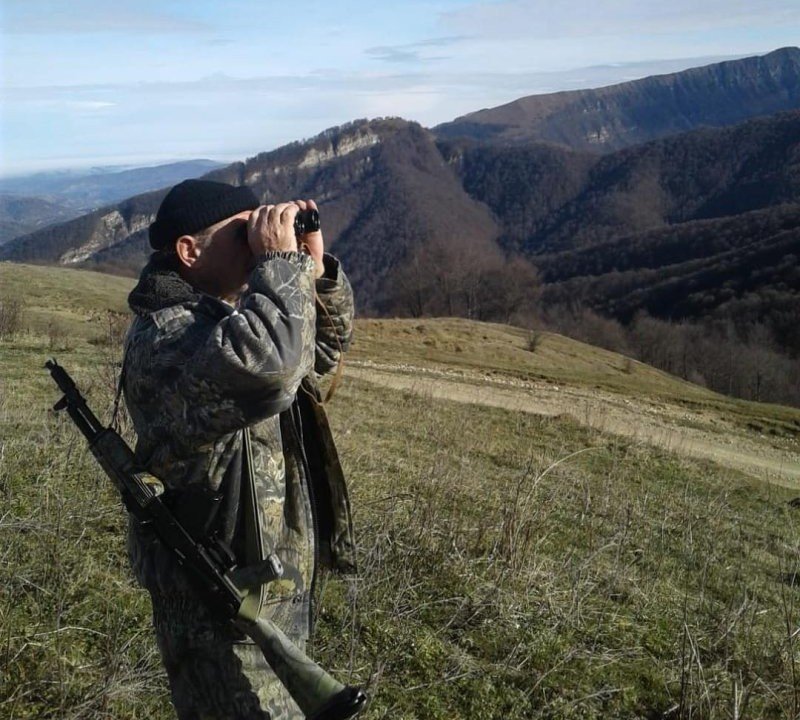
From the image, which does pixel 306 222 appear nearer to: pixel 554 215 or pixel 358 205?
pixel 358 205

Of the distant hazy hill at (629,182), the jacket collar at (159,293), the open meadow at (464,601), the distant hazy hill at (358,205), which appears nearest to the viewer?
the jacket collar at (159,293)

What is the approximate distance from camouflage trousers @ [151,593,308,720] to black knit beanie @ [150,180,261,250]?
37.2 inches

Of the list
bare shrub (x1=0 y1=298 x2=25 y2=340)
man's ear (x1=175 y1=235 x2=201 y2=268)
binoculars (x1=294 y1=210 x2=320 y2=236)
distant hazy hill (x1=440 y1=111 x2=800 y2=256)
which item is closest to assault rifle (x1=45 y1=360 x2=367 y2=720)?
man's ear (x1=175 y1=235 x2=201 y2=268)

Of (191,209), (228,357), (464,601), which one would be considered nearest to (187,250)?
(191,209)

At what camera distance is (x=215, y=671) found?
6.14ft

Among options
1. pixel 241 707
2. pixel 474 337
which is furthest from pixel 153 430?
pixel 474 337

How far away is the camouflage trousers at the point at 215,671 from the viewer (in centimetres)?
185

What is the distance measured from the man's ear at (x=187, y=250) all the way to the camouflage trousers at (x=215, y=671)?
0.87 m

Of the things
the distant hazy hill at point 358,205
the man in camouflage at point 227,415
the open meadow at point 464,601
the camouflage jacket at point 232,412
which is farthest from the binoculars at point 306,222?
the distant hazy hill at point 358,205

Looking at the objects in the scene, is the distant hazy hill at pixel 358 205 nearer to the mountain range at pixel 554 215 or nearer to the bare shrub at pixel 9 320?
the mountain range at pixel 554 215

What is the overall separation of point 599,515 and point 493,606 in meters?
2.62

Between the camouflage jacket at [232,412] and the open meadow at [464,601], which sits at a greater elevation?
the camouflage jacket at [232,412]

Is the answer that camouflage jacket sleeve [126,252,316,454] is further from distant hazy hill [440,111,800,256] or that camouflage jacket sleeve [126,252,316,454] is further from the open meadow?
distant hazy hill [440,111,800,256]

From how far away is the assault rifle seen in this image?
5.61 ft
